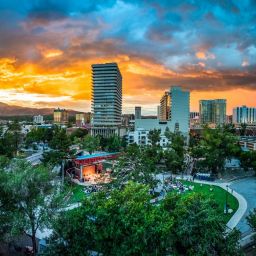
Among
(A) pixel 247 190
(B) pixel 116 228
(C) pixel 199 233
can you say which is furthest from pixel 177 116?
(B) pixel 116 228

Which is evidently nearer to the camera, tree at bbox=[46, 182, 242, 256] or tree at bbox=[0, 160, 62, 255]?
tree at bbox=[46, 182, 242, 256]

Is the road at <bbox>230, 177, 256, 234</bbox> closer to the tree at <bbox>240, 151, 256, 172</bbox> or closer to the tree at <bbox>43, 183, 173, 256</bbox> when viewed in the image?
the tree at <bbox>240, 151, 256, 172</bbox>

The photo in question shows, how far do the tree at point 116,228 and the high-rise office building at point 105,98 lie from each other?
120848mm

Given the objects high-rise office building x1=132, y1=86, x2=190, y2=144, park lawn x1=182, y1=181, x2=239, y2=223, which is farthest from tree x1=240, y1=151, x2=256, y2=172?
high-rise office building x1=132, y1=86, x2=190, y2=144

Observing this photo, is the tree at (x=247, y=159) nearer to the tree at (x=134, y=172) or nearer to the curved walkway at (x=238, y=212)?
the curved walkway at (x=238, y=212)

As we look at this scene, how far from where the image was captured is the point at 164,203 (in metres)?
20.2

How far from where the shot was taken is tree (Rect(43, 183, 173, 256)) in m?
16.7

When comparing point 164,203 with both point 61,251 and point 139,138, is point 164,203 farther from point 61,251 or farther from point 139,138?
point 139,138

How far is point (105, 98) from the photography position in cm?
14075

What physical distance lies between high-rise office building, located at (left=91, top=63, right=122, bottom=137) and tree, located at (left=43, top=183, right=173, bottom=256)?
396ft

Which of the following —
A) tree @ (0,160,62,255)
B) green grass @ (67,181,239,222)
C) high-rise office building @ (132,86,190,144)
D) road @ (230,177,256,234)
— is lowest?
green grass @ (67,181,239,222)

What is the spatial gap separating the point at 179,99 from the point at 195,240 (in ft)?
446

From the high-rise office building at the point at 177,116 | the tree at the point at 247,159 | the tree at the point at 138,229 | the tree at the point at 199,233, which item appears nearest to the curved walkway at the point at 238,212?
the tree at the point at 199,233

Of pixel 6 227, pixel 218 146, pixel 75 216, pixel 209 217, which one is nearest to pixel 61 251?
pixel 75 216
